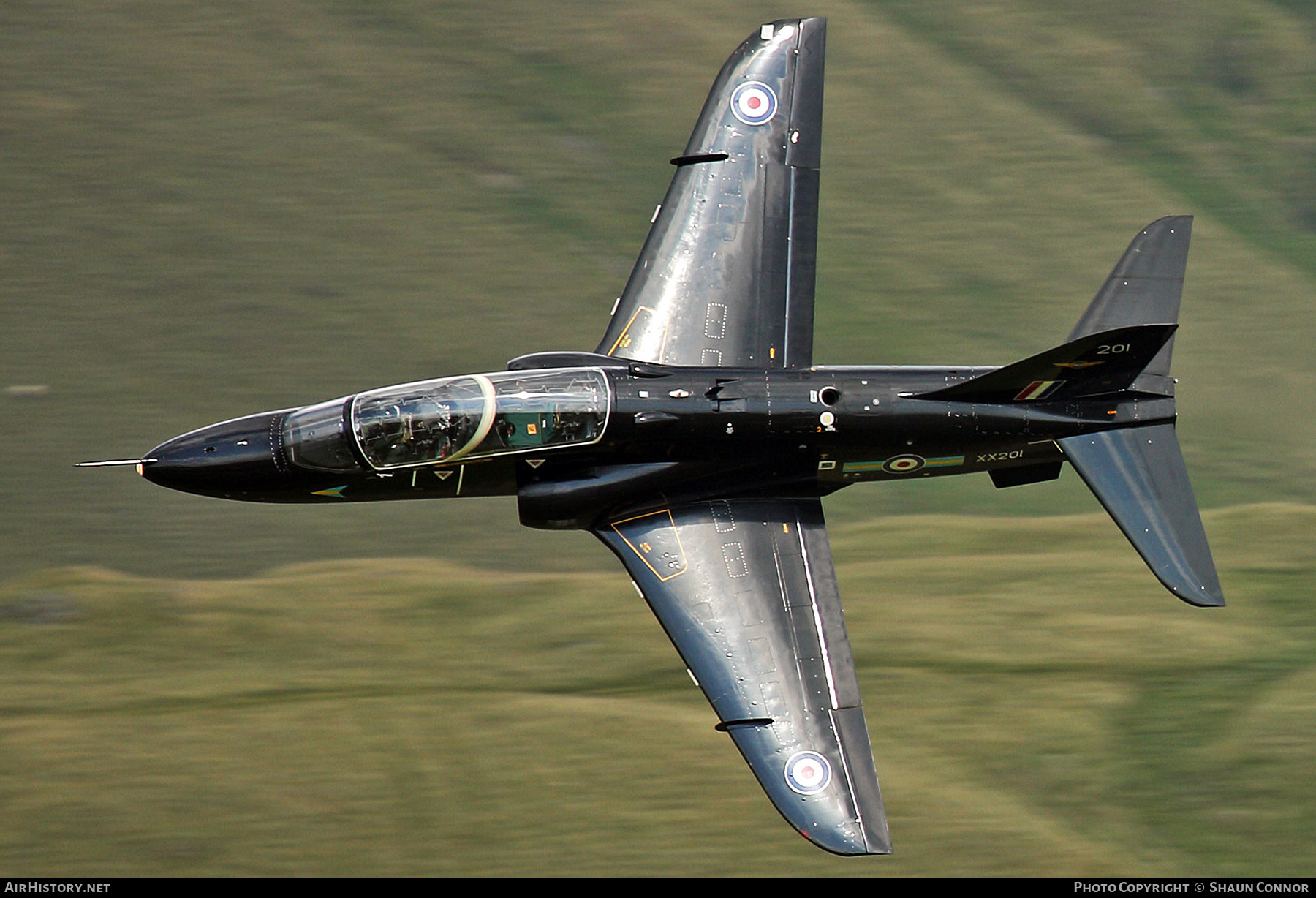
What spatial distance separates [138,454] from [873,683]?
11597 mm

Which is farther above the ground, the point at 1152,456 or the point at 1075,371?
Answer: the point at 1075,371

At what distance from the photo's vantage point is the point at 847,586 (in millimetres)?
20250

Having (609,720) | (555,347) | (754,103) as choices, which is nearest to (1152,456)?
(754,103)

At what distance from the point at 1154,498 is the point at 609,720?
7.68 metres

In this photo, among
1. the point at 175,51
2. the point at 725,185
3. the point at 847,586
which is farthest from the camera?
the point at 175,51

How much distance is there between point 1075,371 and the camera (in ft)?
55.5

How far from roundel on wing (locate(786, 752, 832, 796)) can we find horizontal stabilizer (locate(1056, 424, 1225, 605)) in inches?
187

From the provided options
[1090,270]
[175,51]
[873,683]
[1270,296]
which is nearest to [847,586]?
[873,683]

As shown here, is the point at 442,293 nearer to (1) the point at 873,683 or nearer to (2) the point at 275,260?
(2) the point at 275,260

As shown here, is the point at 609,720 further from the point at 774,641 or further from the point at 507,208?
the point at 507,208

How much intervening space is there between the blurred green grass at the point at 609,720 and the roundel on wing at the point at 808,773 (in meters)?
2.34

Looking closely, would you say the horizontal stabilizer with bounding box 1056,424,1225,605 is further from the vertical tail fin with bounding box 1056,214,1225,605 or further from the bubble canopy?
the bubble canopy

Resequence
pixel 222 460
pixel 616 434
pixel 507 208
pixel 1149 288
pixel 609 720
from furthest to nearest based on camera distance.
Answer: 1. pixel 507 208
2. pixel 609 720
3. pixel 1149 288
4. pixel 222 460
5. pixel 616 434

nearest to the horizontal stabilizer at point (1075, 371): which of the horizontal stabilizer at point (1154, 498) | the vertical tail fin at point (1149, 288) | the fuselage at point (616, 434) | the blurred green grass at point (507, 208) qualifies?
the fuselage at point (616, 434)
